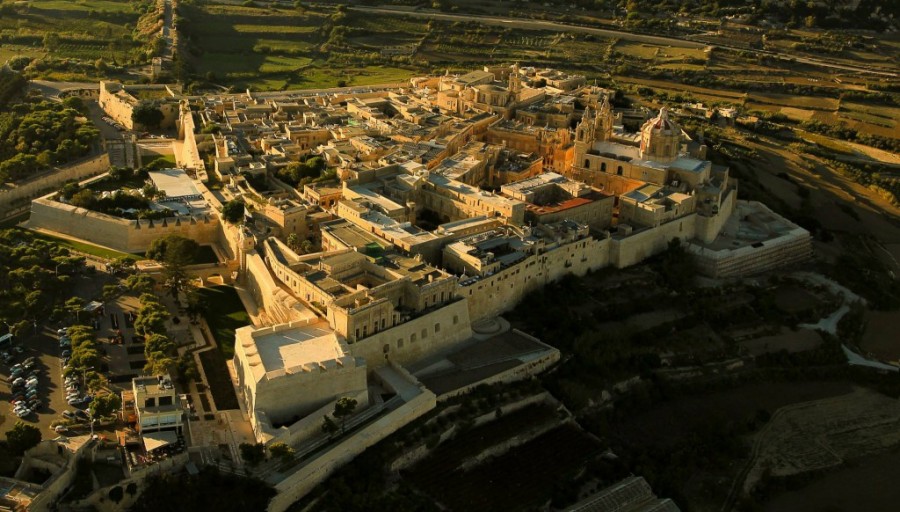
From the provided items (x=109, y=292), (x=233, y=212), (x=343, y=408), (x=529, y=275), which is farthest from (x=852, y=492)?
(x=109, y=292)

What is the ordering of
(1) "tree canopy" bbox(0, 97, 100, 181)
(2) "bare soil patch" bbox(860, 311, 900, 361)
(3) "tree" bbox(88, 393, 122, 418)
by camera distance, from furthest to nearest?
(1) "tree canopy" bbox(0, 97, 100, 181) < (2) "bare soil patch" bbox(860, 311, 900, 361) < (3) "tree" bbox(88, 393, 122, 418)

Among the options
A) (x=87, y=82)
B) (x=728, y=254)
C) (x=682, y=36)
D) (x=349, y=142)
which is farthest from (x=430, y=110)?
(x=682, y=36)

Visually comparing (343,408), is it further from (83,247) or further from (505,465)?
(83,247)

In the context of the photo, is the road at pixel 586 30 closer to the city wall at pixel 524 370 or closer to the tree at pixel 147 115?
the tree at pixel 147 115

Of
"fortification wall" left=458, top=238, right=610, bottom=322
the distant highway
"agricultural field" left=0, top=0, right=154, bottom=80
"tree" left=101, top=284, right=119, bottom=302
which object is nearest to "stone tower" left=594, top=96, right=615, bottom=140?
"fortification wall" left=458, top=238, right=610, bottom=322

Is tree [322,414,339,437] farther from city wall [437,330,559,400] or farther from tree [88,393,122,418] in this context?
tree [88,393,122,418]

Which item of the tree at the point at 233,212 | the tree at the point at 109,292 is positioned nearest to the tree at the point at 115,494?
the tree at the point at 109,292
